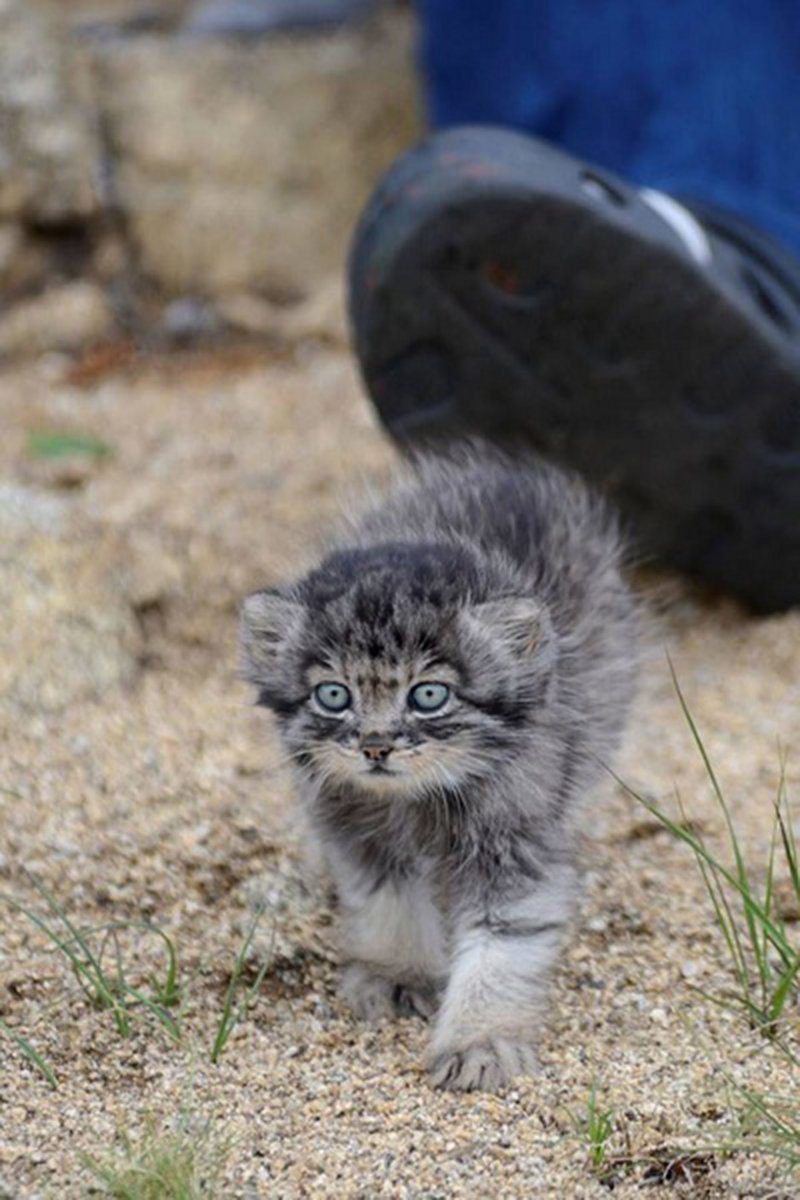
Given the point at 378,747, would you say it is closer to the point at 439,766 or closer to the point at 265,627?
the point at 439,766

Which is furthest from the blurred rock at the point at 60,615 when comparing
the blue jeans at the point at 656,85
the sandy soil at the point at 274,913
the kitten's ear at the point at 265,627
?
the blue jeans at the point at 656,85

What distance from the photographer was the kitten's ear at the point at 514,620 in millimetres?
2555

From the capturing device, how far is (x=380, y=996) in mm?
2650

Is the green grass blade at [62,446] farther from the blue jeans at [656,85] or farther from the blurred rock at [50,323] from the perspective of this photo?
the blue jeans at [656,85]

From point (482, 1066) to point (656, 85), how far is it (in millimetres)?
2821

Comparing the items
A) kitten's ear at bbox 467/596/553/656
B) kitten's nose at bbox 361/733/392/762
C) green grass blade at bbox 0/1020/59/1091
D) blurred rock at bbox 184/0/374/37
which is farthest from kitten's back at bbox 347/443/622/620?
blurred rock at bbox 184/0/374/37

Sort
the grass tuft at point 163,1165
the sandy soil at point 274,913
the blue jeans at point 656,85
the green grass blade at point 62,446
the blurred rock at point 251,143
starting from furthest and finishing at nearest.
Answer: the blurred rock at point 251,143 → the green grass blade at point 62,446 → the blue jeans at point 656,85 → the sandy soil at point 274,913 → the grass tuft at point 163,1165

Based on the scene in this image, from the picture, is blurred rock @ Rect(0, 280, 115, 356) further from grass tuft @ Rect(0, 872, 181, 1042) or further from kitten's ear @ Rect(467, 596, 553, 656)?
kitten's ear @ Rect(467, 596, 553, 656)

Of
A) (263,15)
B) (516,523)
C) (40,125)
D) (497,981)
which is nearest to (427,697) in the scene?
(497,981)

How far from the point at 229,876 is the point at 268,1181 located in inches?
32.0

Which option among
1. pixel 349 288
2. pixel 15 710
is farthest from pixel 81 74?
pixel 15 710

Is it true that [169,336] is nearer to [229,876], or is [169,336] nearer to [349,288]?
[349,288]

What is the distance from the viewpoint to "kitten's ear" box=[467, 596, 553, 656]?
8.38ft

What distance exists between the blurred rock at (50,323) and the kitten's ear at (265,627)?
3.07 metres
